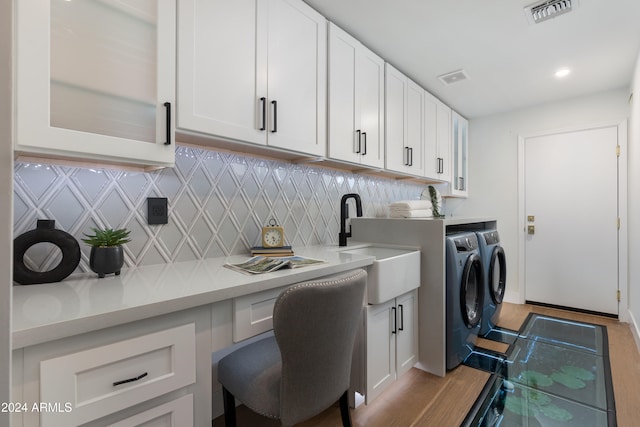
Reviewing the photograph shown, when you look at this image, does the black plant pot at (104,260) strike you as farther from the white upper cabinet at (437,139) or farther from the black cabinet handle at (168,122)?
the white upper cabinet at (437,139)

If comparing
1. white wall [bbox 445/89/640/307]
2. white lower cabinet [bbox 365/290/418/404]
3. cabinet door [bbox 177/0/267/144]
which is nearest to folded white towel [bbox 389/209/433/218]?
white lower cabinet [bbox 365/290/418/404]

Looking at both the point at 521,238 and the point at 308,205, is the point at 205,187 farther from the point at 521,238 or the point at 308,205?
the point at 521,238

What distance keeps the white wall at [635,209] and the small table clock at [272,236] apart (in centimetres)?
276

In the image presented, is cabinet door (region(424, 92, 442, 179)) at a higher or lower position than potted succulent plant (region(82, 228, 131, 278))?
higher

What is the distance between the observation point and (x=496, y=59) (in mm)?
2416

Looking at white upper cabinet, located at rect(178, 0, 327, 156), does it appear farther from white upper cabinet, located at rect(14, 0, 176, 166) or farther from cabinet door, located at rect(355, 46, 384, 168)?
cabinet door, located at rect(355, 46, 384, 168)

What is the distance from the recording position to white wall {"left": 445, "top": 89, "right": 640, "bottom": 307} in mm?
3213

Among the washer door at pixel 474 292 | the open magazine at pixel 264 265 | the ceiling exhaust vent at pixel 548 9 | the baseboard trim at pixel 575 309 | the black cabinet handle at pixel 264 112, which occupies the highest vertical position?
the ceiling exhaust vent at pixel 548 9

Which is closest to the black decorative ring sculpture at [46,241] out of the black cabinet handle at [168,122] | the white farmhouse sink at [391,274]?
the black cabinet handle at [168,122]

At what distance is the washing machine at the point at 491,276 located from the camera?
8.04ft

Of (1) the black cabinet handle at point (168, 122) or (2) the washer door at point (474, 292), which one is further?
(2) the washer door at point (474, 292)

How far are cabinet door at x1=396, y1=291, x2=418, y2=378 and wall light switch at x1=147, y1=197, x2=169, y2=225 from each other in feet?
4.52

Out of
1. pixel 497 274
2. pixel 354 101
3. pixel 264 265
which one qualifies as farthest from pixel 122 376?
pixel 497 274

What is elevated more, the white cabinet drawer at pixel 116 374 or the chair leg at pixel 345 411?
the white cabinet drawer at pixel 116 374
